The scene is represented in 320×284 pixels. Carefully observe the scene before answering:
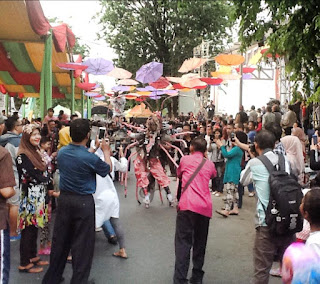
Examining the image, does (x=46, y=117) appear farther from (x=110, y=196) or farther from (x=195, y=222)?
(x=195, y=222)

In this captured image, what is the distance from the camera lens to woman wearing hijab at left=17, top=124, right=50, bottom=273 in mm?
4891

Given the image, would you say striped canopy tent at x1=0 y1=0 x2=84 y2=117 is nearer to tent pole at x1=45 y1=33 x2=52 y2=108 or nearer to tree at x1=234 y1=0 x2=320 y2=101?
tent pole at x1=45 y1=33 x2=52 y2=108

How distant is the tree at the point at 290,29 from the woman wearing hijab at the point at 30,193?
3231 mm

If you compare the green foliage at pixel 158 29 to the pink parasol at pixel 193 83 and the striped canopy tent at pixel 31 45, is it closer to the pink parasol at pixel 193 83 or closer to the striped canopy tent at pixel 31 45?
the striped canopy tent at pixel 31 45

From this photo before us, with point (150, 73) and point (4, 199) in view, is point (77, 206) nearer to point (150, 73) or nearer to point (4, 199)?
point (4, 199)

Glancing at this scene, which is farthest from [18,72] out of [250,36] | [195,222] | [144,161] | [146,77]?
[195,222]

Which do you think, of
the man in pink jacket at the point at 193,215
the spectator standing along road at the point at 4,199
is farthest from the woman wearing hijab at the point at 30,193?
the man in pink jacket at the point at 193,215

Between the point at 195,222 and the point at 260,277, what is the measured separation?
0.96 meters

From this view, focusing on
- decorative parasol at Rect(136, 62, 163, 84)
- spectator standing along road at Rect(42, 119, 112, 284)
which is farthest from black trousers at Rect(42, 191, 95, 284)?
decorative parasol at Rect(136, 62, 163, 84)

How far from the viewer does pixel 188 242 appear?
4586 mm

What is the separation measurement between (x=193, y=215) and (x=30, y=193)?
77.5 inches

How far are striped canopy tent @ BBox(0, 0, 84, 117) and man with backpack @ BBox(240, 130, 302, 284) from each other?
19.2 feet

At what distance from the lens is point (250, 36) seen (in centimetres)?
638

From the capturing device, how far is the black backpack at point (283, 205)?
372 cm
